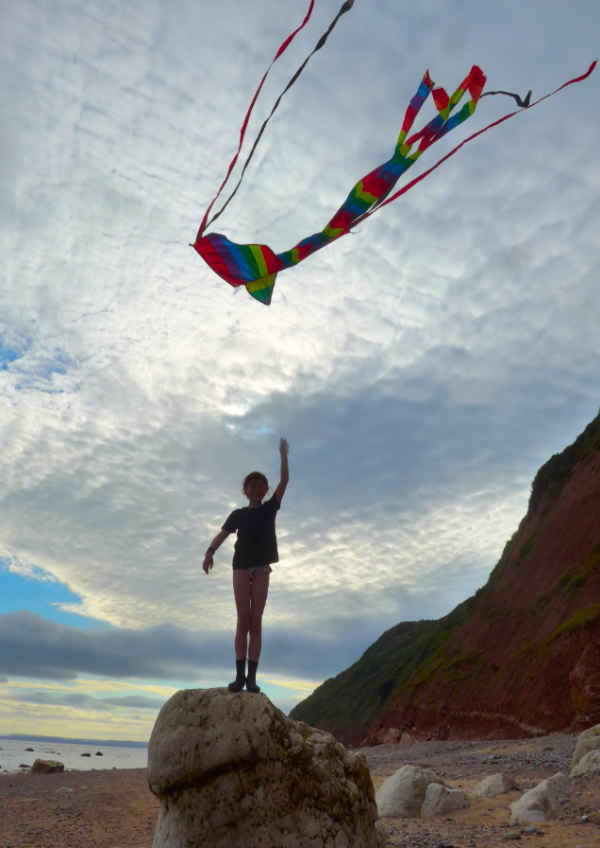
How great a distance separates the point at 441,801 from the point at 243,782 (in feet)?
18.9

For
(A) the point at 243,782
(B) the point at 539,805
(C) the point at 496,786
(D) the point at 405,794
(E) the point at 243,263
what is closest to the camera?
(A) the point at 243,782

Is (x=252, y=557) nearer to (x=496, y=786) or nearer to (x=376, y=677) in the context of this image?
(x=496, y=786)

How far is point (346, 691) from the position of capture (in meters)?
65.4

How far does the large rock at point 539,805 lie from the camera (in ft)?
30.9

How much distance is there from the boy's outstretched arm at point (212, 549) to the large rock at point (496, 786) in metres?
7.65

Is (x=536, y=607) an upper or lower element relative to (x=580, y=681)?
upper

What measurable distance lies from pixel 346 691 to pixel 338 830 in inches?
2467

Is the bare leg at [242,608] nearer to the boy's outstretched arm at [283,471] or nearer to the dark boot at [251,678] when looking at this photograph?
the dark boot at [251,678]

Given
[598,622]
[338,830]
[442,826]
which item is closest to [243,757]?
[338,830]

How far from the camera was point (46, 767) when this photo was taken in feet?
71.4

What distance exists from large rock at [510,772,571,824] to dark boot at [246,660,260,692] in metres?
5.07

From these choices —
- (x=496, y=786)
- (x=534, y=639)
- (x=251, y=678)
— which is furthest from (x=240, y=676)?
(x=534, y=639)

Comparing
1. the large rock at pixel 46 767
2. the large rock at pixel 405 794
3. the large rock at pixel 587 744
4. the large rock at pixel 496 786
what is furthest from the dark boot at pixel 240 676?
the large rock at pixel 46 767

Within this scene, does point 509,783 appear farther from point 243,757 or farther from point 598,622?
point 598,622
